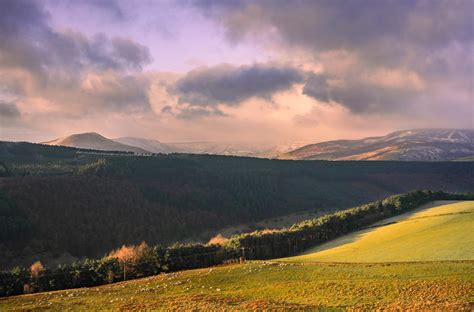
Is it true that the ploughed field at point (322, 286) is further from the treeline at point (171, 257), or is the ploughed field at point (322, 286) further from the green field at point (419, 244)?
the treeline at point (171, 257)

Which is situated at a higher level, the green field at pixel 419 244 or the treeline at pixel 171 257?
the green field at pixel 419 244

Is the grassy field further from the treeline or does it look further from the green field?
the treeline

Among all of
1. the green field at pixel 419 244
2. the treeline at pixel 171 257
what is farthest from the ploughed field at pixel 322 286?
the treeline at pixel 171 257

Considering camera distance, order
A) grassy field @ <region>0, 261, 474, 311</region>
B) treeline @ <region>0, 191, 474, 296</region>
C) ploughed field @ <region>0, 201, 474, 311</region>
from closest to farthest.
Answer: grassy field @ <region>0, 261, 474, 311</region> → ploughed field @ <region>0, 201, 474, 311</region> → treeline @ <region>0, 191, 474, 296</region>

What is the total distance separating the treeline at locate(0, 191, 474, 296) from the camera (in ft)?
242

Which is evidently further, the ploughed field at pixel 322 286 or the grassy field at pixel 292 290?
the ploughed field at pixel 322 286

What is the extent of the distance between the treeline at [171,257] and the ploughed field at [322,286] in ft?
47.7

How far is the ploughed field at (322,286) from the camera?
4241 centimetres

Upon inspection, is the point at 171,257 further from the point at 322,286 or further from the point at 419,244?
the point at 419,244

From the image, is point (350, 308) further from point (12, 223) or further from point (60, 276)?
point (12, 223)

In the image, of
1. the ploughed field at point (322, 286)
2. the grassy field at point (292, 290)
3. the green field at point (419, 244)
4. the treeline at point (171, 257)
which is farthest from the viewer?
the treeline at point (171, 257)

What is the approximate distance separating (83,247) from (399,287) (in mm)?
143447

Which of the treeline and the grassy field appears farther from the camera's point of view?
the treeline

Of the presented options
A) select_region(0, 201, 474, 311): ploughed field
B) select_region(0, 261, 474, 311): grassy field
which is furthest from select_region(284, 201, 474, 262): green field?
select_region(0, 261, 474, 311): grassy field
